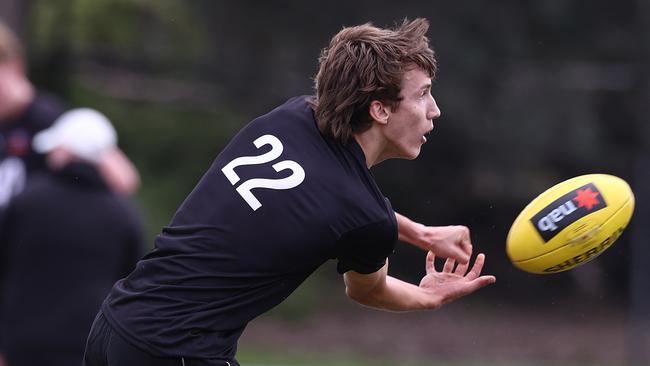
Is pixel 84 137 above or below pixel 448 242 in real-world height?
below

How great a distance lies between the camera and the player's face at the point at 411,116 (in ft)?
12.7

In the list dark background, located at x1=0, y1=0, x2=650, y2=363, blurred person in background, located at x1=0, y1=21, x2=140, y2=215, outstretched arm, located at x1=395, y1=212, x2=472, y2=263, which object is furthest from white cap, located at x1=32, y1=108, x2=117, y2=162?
dark background, located at x1=0, y1=0, x2=650, y2=363

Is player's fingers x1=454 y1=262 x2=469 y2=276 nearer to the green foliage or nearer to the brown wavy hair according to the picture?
the brown wavy hair

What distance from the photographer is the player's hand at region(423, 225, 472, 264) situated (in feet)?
14.1

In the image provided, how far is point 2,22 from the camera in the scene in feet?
34.5

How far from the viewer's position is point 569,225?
4.26 m

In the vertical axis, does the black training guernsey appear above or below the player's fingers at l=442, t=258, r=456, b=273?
above

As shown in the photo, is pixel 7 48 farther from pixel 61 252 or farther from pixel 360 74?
pixel 360 74

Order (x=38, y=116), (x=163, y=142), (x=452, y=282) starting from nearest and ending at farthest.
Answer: (x=452, y=282) → (x=38, y=116) → (x=163, y=142)

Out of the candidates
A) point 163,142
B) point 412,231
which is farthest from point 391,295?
point 163,142

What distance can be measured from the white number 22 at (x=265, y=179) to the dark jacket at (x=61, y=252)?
8.87 ft

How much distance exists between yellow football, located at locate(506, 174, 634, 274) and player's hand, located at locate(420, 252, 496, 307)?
0.72 ft

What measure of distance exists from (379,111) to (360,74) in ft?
0.48

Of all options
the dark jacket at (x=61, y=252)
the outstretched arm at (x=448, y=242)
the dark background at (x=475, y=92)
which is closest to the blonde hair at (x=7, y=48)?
the dark jacket at (x=61, y=252)
